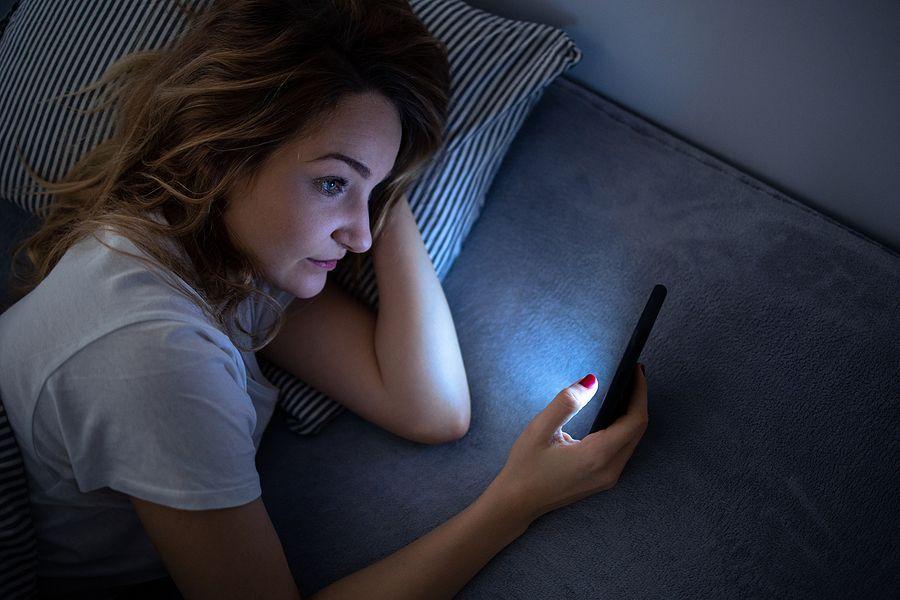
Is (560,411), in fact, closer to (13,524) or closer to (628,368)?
(628,368)

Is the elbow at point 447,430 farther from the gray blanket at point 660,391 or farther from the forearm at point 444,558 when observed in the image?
the forearm at point 444,558

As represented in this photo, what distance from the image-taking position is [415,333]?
40.8 inches

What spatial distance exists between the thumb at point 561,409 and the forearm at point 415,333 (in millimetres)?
157

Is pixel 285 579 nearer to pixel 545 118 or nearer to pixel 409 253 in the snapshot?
pixel 409 253

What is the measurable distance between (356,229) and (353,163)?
0.31ft

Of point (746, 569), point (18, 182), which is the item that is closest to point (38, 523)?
point (18, 182)

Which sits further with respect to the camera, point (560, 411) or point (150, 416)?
point (560, 411)

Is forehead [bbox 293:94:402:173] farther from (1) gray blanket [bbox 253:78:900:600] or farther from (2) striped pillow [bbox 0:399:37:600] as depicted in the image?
(2) striped pillow [bbox 0:399:37:600]

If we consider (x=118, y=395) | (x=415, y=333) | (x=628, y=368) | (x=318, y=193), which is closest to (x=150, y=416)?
(x=118, y=395)

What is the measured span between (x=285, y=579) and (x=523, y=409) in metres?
0.41

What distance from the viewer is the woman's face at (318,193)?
32.2 inches

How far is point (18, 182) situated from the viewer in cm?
114

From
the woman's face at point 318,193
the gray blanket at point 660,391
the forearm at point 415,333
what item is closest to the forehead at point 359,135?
the woman's face at point 318,193

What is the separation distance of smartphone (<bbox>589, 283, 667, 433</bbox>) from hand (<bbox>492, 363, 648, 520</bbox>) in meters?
0.01
